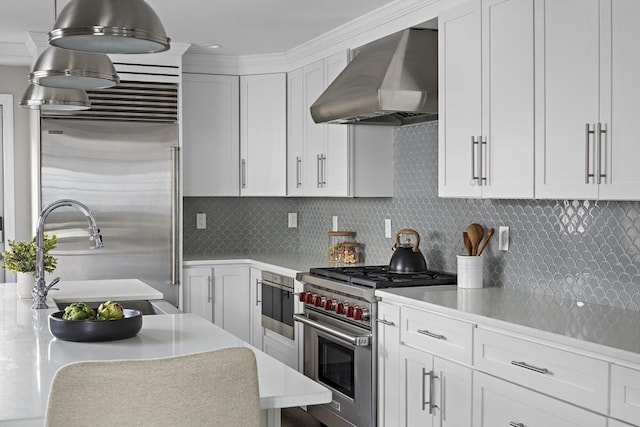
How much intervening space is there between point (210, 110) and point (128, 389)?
14.4 ft

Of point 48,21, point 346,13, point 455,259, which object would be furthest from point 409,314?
point 48,21

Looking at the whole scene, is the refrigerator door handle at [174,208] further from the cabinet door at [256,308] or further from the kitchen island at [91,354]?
the kitchen island at [91,354]

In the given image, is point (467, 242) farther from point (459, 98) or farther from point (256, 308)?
point (256, 308)

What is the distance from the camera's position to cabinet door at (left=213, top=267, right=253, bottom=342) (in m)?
5.70

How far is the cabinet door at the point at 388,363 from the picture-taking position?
3670 millimetres

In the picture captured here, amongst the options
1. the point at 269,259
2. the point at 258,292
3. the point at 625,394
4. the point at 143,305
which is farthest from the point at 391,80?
the point at 258,292

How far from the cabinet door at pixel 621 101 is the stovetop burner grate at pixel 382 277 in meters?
1.31

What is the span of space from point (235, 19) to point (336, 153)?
1.05m

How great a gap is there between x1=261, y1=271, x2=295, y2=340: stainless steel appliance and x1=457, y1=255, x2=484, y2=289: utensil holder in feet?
4.88

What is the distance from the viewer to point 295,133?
223 inches

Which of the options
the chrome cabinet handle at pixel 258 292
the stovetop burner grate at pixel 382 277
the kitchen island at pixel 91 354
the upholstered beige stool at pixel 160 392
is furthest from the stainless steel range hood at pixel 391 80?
the upholstered beige stool at pixel 160 392

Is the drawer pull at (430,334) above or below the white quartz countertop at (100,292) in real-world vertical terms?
below

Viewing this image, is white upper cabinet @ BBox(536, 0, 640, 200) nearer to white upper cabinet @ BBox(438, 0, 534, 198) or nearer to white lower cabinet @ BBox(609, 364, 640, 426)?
white upper cabinet @ BBox(438, 0, 534, 198)

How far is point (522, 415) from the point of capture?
2787 mm
